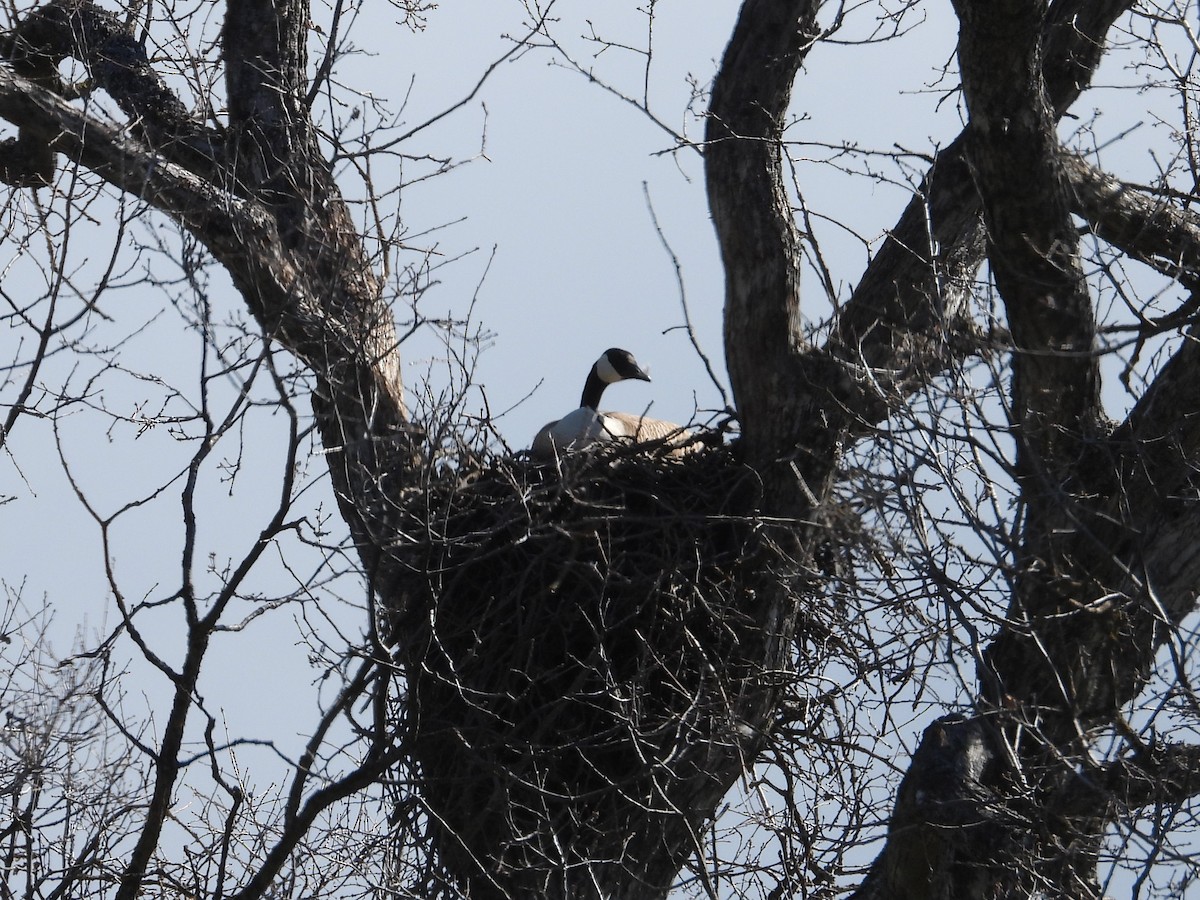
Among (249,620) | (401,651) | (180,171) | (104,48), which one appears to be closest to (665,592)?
(401,651)

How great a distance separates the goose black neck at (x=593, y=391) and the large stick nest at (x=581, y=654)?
2862 mm

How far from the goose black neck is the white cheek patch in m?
0.07

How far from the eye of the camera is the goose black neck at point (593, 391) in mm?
8961

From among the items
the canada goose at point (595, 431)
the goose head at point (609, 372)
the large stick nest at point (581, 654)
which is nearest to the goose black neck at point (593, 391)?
the goose head at point (609, 372)

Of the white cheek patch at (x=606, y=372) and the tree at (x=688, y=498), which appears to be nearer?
the tree at (x=688, y=498)

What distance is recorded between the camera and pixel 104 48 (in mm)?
6785

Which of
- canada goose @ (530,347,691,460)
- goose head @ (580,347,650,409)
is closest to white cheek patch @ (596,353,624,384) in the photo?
goose head @ (580,347,650,409)

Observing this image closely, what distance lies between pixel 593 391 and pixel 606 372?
0.24 m

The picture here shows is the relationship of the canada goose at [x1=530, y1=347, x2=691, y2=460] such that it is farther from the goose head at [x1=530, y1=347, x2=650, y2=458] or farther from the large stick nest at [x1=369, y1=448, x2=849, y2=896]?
the large stick nest at [x1=369, y1=448, x2=849, y2=896]

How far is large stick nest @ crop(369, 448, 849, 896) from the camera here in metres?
5.61

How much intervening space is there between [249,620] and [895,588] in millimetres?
2264

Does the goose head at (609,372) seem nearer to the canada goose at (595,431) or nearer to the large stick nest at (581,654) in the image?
the canada goose at (595,431)

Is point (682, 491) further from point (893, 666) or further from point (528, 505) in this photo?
point (893, 666)

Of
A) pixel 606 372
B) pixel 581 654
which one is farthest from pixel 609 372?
pixel 581 654
